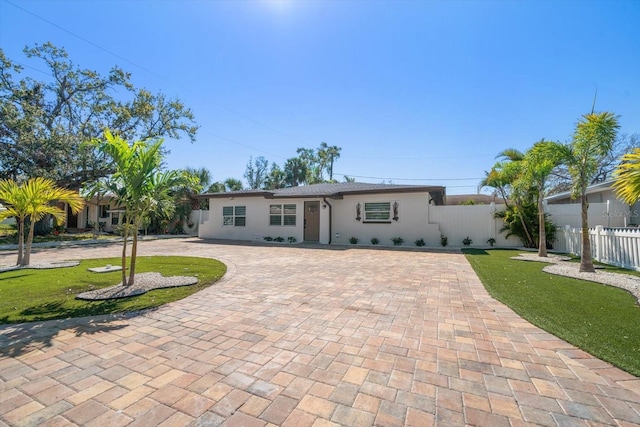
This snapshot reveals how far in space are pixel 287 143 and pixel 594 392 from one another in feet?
90.6

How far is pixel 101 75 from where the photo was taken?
59.7ft

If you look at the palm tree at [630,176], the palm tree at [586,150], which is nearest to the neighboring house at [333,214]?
the palm tree at [586,150]

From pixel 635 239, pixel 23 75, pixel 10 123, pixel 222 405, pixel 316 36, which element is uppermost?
pixel 23 75

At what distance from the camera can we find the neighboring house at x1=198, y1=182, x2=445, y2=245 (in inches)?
555

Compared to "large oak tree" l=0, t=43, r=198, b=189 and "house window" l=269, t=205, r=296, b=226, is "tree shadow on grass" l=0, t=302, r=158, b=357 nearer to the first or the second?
"house window" l=269, t=205, r=296, b=226

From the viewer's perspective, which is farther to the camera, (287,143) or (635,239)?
(287,143)

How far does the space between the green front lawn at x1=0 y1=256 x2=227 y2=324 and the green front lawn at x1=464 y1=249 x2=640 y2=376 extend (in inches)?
218

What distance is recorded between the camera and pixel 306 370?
104 inches

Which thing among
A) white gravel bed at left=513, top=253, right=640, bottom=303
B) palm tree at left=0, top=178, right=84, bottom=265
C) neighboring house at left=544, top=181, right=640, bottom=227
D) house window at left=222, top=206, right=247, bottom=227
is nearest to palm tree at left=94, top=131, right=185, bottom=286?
palm tree at left=0, top=178, right=84, bottom=265

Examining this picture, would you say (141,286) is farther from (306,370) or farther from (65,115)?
(65,115)

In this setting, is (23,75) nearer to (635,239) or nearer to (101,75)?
(101,75)

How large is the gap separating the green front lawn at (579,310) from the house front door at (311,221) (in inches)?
373

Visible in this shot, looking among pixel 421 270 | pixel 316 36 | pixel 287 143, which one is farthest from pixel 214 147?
pixel 421 270

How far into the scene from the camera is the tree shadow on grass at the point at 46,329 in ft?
10.1
